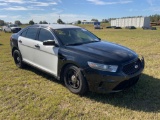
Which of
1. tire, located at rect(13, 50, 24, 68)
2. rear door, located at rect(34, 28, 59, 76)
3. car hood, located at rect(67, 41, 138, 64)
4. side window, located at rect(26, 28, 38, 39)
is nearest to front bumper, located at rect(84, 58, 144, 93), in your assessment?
car hood, located at rect(67, 41, 138, 64)

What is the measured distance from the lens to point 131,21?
93.4 metres

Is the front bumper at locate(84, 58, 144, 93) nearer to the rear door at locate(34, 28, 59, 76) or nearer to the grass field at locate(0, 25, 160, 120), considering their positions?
the grass field at locate(0, 25, 160, 120)

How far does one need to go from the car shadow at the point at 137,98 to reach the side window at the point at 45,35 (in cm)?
179

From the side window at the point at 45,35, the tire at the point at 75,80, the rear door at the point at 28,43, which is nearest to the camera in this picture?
the tire at the point at 75,80

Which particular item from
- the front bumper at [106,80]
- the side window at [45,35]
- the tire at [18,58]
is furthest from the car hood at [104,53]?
the tire at [18,58]

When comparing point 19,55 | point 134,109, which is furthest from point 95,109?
point 19,55

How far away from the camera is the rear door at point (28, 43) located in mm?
5264

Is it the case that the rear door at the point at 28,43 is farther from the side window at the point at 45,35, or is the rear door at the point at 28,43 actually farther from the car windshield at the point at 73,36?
the car windshield at the point at 73,36

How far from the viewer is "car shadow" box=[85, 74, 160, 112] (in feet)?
11.9

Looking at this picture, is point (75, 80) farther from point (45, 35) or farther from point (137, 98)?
point (45, 35)

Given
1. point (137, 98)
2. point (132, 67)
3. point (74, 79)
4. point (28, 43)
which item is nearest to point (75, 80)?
point (74, 79)

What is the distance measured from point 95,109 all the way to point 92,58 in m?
1.01

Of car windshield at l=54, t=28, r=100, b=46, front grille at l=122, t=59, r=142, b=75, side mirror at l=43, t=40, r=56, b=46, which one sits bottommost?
front grille at l=122, t=59, r=142, b=75

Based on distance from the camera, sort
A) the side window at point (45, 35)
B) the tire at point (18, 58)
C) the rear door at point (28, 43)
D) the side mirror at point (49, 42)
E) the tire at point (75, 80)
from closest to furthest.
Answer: the tire at point (75, 80), the side mirror at point (49, 42), the side window at point (45, 35), the rear door at point (28, 43), the tire at point (18, 58)
